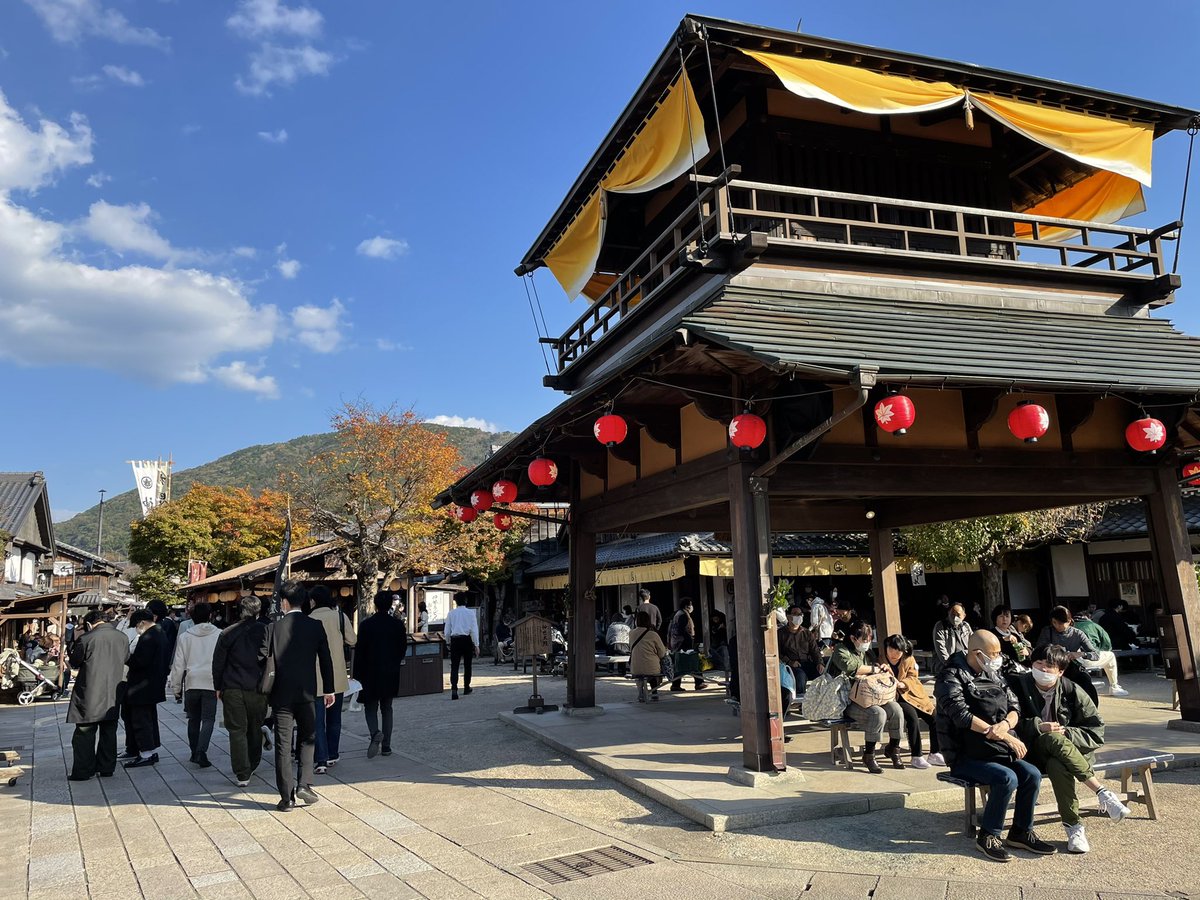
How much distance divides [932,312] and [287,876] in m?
8.15

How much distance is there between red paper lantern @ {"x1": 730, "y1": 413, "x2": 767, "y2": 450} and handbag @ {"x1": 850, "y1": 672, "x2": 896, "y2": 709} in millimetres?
2610

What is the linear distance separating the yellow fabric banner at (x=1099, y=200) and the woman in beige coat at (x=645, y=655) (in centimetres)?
841

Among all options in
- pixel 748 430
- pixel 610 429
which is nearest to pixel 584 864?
pixel 748 430

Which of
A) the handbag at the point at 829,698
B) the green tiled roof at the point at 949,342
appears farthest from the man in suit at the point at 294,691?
the handbag at the point at 829,698

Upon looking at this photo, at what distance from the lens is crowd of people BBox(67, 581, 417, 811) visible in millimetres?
7008

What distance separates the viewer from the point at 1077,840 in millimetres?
5219

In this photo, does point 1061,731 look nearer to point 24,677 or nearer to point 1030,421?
point 1030,421

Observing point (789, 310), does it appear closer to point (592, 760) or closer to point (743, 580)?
point (743, 580)

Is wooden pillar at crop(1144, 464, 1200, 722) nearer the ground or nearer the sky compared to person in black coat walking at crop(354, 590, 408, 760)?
nearer the sky

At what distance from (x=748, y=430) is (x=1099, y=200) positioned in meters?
8.95

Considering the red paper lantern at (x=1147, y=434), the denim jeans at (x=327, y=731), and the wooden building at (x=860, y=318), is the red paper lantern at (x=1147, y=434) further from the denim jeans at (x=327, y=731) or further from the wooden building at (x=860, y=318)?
the denim jeans at (x=327, y=731)

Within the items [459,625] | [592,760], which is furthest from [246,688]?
[459,625]

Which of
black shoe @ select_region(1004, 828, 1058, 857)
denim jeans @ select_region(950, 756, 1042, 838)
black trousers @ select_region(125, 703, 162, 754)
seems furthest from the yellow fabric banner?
black trousers @ select_region(125, 703, 162, 754)

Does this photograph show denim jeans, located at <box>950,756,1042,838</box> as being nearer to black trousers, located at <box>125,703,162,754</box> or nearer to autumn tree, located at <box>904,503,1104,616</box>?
black trousers, located at <box>125,703,162,754</box>
